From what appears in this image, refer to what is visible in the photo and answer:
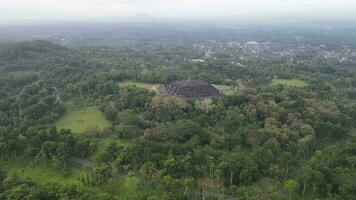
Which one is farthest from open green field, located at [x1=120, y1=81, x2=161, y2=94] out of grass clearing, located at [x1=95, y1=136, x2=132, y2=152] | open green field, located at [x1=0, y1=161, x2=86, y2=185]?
open green field, located at [x1=0, y1=161, x2=86, y2=185]

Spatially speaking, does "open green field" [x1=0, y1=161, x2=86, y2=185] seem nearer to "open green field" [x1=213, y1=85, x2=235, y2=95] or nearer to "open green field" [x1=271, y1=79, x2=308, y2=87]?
"open green field" [x1=213, y1=85, x2=235, y2=95]

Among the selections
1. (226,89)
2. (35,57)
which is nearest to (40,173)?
(226,89)

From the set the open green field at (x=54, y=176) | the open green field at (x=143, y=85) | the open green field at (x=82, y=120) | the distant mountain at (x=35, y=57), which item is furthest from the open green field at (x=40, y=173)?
the distant mountain at (x=35, y=57)

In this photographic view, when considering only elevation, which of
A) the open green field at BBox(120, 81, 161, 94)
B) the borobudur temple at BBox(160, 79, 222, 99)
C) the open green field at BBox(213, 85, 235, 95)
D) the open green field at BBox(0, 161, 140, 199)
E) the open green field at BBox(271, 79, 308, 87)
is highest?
the borobudur temple at BBox(160, 79, 222, 99)

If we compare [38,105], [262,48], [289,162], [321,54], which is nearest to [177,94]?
[38,105]

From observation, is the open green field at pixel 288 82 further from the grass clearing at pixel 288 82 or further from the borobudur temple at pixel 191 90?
the borobudur temple at pixel 191 90

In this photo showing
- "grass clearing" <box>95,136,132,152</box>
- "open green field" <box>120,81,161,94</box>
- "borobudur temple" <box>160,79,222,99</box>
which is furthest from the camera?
"open green field" <box>120,81,161,94</box>

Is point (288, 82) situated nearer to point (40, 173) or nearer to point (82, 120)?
point (82, 120)

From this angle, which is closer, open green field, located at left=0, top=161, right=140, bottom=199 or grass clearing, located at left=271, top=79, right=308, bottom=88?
open green field, located at left=0, top=161, right=140, bottom=199
